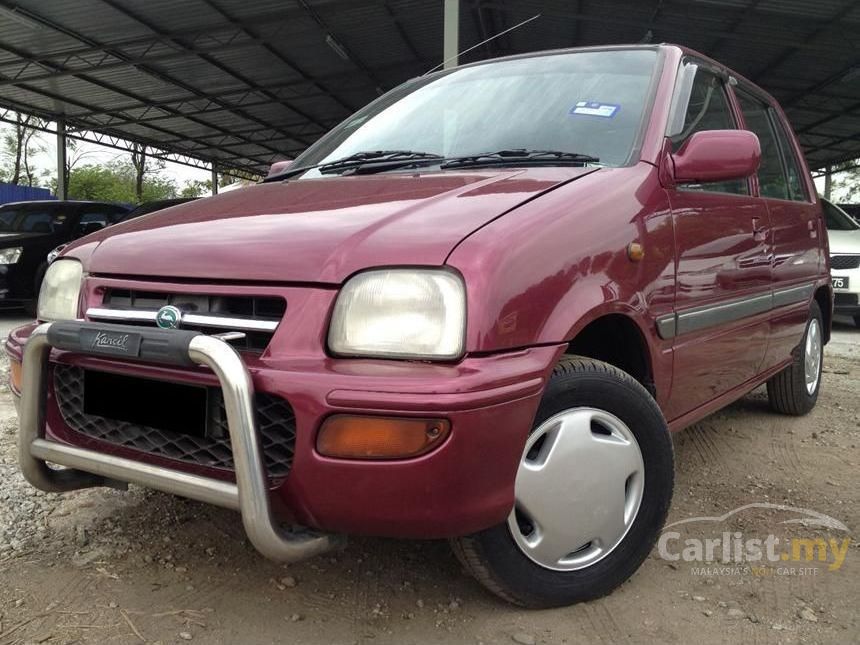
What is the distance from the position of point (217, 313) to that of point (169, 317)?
0.41ft

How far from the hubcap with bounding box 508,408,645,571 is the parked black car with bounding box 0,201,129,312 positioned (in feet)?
24.4

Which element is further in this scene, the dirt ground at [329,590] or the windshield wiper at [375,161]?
the windshield wiper at [375,161]

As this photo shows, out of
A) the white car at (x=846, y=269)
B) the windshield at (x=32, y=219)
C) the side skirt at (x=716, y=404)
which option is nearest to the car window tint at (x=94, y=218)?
the windshield at (x=32, y=219)

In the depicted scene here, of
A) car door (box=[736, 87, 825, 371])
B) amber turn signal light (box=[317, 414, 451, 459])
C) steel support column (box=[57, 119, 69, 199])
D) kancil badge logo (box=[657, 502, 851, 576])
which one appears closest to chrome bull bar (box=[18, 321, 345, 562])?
amber turn signal light (box=[317, 414, 451, 459])

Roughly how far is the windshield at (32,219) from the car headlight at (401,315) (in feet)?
25.6

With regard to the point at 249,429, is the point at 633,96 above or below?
above

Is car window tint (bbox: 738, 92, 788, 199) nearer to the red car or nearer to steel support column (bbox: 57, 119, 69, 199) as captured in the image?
the red car

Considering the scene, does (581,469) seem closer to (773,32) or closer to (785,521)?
(785,521)

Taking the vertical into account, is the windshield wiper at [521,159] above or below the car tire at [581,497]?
above

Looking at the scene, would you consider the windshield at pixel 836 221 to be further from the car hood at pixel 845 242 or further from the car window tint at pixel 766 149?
the car window tint at pixel 766 149

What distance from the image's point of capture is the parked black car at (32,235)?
7430mm

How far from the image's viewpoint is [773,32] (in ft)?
40.6

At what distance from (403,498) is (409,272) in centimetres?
48

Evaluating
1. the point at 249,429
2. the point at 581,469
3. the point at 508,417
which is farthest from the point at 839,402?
the point at 249,429
